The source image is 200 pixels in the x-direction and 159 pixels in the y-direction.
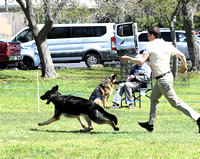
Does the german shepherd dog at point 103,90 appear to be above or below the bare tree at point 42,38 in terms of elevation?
below

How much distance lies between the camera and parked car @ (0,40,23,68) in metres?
20.9

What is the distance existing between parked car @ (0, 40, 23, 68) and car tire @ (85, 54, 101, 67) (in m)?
3.92

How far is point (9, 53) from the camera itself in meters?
20.9

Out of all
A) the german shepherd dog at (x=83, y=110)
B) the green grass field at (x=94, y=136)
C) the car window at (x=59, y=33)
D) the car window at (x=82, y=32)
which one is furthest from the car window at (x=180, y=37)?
the german shepherd dog at (x=83, y=110)

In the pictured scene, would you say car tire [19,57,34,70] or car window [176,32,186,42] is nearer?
car tire [19,57,34,70]

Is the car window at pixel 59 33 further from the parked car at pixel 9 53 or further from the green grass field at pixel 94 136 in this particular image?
the green grass field at pixel 94 136

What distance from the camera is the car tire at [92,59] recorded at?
2328 cm

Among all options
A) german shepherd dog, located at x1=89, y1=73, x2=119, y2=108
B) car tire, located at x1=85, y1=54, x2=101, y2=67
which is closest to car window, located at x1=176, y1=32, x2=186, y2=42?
car tire, located at x1=85, y1=54, x2=101, y2=67

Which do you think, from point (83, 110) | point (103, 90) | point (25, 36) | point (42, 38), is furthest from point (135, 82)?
point (25, 36)

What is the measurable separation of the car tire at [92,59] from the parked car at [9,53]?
A: 3.92 meters

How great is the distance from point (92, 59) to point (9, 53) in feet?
15.5

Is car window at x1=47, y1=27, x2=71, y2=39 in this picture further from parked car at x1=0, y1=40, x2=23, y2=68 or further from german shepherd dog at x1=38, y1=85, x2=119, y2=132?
german shepherd dog at x1=38, y1=85, x2=119, y2=132

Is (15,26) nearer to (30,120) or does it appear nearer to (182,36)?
(182,36)

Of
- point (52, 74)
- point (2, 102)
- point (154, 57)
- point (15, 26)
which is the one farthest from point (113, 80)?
point (15, 26)
